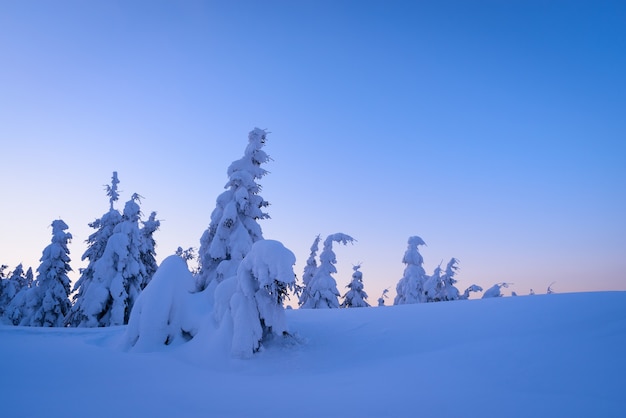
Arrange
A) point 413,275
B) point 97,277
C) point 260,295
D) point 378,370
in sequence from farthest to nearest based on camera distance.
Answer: point 413,275, point 97,277, point 260,295, point 378,370

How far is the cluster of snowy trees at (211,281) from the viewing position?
11.0 meters

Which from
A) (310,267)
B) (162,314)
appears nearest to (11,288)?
(310,267)

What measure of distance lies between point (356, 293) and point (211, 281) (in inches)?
795

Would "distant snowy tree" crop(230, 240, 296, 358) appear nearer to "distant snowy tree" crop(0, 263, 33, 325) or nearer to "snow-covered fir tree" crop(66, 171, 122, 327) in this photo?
"snow-covered fir tree" crop(66, 171, 122, 327)

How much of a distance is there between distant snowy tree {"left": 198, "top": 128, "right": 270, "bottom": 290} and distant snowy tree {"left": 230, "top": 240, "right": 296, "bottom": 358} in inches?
269

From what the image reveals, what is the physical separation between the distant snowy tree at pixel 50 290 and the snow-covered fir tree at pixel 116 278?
5.08m

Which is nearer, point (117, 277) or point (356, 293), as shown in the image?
point (117, 277)

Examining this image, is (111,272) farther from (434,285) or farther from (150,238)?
(434,285)

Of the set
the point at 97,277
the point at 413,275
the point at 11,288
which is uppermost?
the point at 413,275

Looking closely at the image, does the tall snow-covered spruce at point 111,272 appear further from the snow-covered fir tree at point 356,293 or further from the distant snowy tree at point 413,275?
the distant snowy tree at point 413,275

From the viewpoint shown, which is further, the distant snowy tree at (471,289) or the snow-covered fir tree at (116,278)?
the distant snowy tree at (471,289)

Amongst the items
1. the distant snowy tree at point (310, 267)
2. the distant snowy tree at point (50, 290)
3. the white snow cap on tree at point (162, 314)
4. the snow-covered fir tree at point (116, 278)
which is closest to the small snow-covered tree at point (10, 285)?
the distant snowy tree at point (50, 290)

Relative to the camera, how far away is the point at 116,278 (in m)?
25.1

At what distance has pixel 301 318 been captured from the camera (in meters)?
14.5
